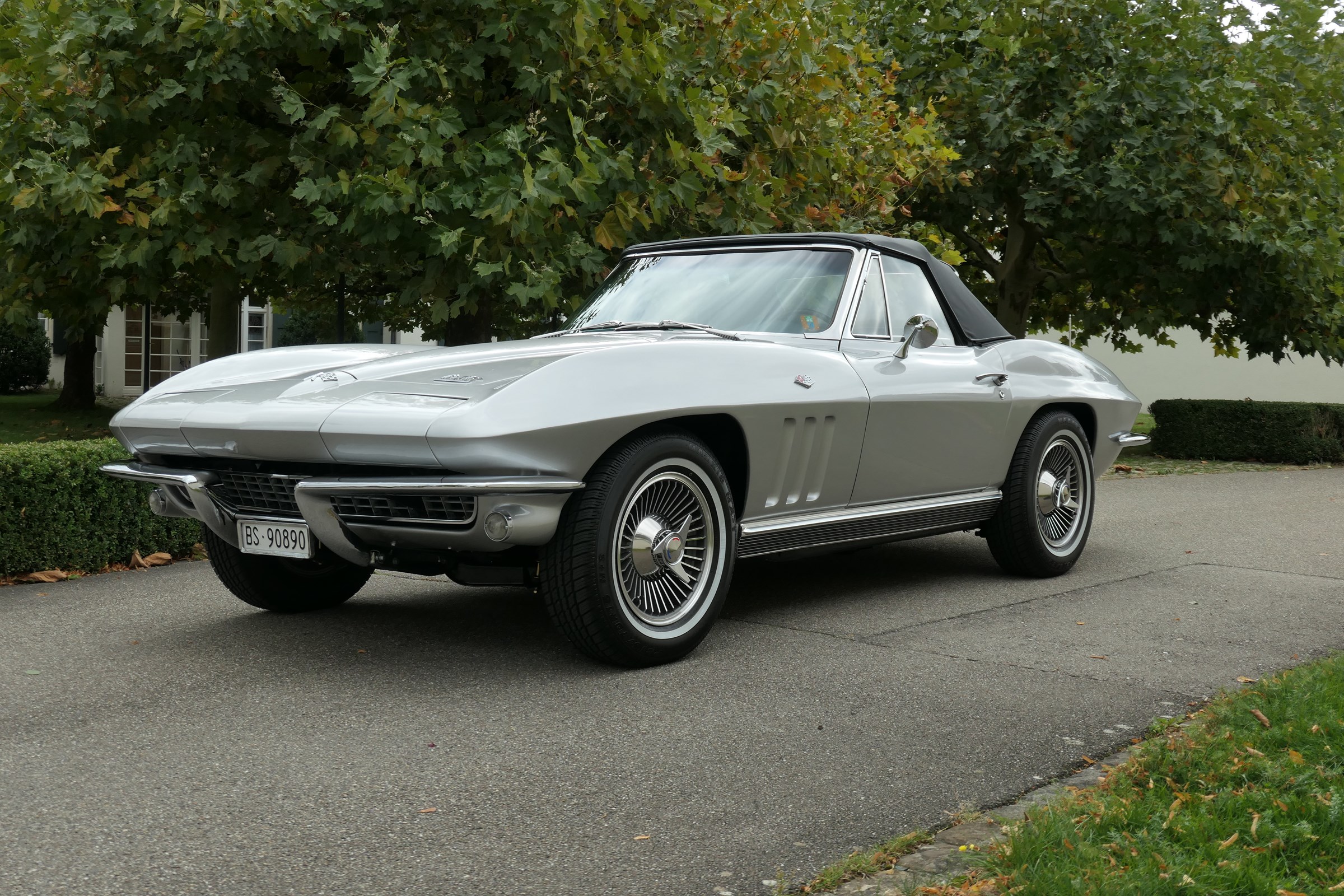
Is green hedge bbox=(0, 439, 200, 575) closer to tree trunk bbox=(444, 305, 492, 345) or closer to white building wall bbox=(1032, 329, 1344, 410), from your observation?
tree trunk bbox=(444, 305, 492, 345)

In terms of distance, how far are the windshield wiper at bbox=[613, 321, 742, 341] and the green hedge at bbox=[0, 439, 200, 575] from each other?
9.94 feet

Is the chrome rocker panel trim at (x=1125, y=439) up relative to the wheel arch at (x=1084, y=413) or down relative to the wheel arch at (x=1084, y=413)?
down

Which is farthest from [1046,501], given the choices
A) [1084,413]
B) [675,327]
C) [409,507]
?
[409,507]

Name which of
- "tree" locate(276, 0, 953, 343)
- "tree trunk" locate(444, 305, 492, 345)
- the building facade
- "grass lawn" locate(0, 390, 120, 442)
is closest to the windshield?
"tree" locate(276, 0, 953, 343)

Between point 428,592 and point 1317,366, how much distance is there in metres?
27.7

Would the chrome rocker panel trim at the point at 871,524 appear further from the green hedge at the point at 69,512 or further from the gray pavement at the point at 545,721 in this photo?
the green hedge at the point at 69,512

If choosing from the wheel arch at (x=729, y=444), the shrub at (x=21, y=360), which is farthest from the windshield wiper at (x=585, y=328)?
the shrub at (x=21, y=360)

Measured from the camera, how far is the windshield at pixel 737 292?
559 cm

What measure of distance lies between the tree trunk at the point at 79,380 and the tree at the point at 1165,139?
13067 millimetres

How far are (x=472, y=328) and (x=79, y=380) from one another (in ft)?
33.7

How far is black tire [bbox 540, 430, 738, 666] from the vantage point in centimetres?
431

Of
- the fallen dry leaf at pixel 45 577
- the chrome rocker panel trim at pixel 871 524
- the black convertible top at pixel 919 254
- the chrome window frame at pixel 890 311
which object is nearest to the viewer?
the chrome rocker panel trim at pixel 871 524

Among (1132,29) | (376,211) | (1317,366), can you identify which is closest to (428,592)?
(376,211)

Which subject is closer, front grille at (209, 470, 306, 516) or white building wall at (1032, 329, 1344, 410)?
front grille at (209, 470, 306, 516)
